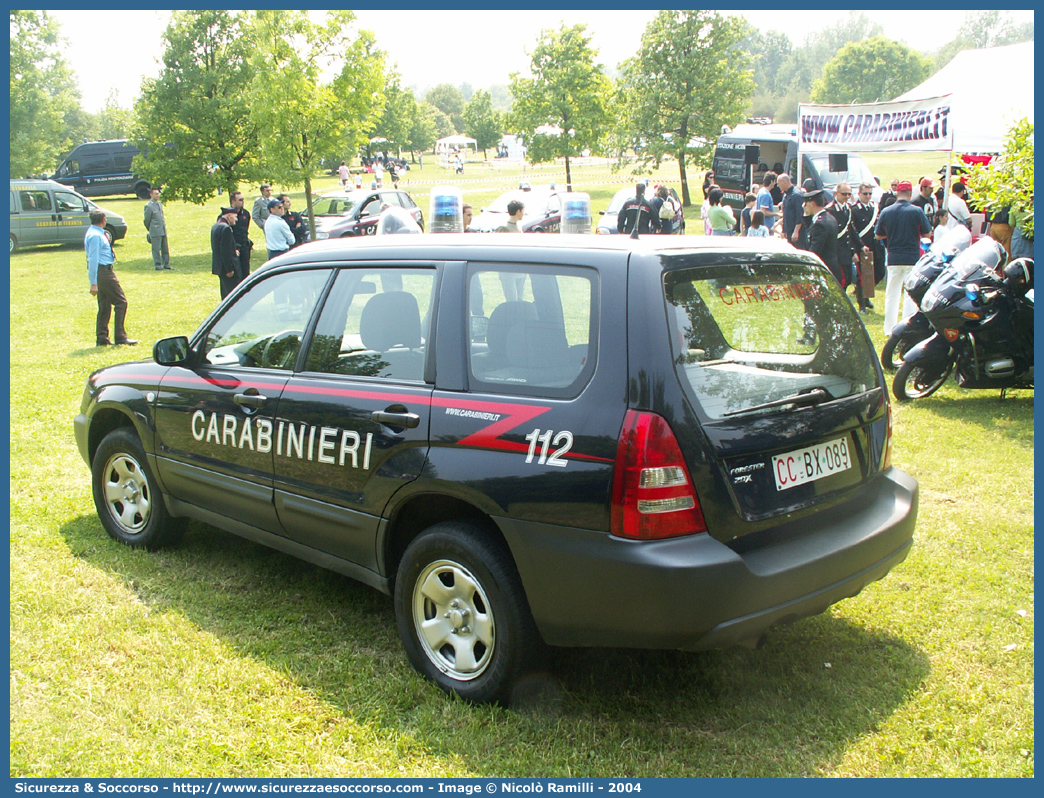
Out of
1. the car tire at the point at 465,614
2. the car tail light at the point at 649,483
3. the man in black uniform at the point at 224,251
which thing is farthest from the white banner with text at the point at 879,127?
the car tire at the point at 465,614

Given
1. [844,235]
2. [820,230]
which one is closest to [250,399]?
[820,230]

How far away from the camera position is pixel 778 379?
3219mm

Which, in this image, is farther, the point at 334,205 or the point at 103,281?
the point at 334,205

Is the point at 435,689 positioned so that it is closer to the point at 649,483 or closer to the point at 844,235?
the point at 649,483

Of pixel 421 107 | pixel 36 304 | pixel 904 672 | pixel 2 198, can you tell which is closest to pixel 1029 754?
pixel 904 672

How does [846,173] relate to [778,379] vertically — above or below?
above

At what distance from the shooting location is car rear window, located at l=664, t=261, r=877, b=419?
9.84ft

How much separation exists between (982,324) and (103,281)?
1081cm

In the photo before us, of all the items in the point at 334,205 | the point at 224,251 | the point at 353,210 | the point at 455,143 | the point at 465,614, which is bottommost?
the point at 465,614

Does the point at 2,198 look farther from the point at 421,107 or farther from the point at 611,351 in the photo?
the point at 421,107

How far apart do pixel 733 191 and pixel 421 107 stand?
213ft

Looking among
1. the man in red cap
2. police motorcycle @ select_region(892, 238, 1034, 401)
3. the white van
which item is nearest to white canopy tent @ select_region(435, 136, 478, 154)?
the white van

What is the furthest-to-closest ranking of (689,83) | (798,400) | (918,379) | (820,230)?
1. (689,83)
2. (820,230)
3. (918,379)
4. (798,400)

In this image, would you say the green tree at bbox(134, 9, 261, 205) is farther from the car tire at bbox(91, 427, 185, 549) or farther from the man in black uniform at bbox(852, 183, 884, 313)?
the car tire at bbox(91, 427, 185, 549)
